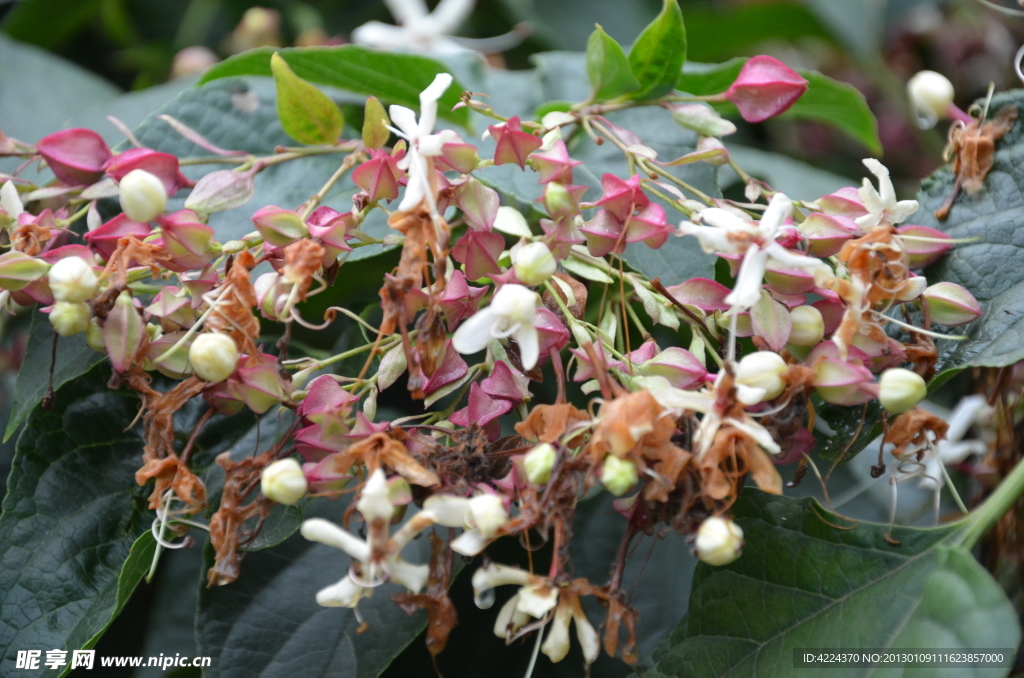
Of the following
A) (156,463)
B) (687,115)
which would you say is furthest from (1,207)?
(687,115)

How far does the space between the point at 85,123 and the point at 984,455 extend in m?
0.78

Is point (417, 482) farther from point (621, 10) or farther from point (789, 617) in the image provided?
point (621, 10)

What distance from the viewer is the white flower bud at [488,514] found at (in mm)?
291

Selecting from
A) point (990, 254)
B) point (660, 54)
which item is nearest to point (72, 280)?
point (660, 54)

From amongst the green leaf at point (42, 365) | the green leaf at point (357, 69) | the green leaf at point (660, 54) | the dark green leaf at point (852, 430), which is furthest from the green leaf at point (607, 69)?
the green leaf at point (42, 365)

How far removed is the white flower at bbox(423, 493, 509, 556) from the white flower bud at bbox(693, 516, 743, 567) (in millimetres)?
77

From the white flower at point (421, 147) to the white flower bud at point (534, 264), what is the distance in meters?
0.04

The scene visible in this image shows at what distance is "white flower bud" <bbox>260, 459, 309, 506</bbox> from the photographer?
309 millimetres

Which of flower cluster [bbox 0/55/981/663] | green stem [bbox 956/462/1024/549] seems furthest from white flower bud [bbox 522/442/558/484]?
green stem [bbox 956/462/1024/549]

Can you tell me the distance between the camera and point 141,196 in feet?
1.12

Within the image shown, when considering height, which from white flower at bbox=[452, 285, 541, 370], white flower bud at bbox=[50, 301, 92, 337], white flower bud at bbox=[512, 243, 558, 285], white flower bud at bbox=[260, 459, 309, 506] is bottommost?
white flower bud at bbox=[260, 459, 309, 506]

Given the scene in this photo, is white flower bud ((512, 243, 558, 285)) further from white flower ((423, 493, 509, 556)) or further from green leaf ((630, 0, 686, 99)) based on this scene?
green leaf ((630, 0, 686, 99))

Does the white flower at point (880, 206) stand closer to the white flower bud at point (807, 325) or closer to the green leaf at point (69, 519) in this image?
the white flower bud at point (807, 325)

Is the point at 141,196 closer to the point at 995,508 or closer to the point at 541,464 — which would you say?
the point at 541,464
